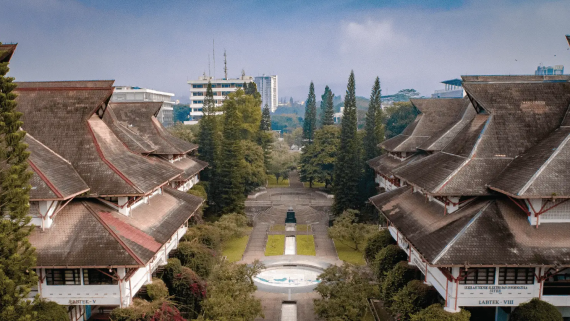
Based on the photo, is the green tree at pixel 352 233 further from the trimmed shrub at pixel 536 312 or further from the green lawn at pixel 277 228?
the trimmed shrub at pixel 536 312

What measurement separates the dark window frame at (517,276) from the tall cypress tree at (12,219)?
52.3 feet

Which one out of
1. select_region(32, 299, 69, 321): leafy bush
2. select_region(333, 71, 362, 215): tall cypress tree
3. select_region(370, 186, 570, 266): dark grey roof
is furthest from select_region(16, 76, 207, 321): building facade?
select_region(333, 71, 362, 215): tall cypress tree

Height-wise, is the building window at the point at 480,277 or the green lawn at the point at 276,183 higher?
the building window at the point at 480,277

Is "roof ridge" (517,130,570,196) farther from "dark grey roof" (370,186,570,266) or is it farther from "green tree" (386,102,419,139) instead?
"green tree" (386,102,419,139)

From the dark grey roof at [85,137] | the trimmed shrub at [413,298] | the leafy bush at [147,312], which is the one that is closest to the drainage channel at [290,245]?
the dark grey roof at [85,137]

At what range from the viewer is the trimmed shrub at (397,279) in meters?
17.4

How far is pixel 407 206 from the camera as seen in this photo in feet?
Result: 65.6

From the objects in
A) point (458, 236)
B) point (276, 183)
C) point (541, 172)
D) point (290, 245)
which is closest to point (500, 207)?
point (541, 172)

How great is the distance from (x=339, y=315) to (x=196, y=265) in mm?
7623

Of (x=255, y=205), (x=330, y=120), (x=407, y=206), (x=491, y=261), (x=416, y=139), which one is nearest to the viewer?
(x=491, y=261)

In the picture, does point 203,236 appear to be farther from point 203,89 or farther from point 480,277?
point 203,89

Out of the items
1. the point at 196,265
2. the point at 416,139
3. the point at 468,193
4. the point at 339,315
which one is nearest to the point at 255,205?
the point at 416,139

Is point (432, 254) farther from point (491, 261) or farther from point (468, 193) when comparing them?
point (468, 193)

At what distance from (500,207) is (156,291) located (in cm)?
1405
